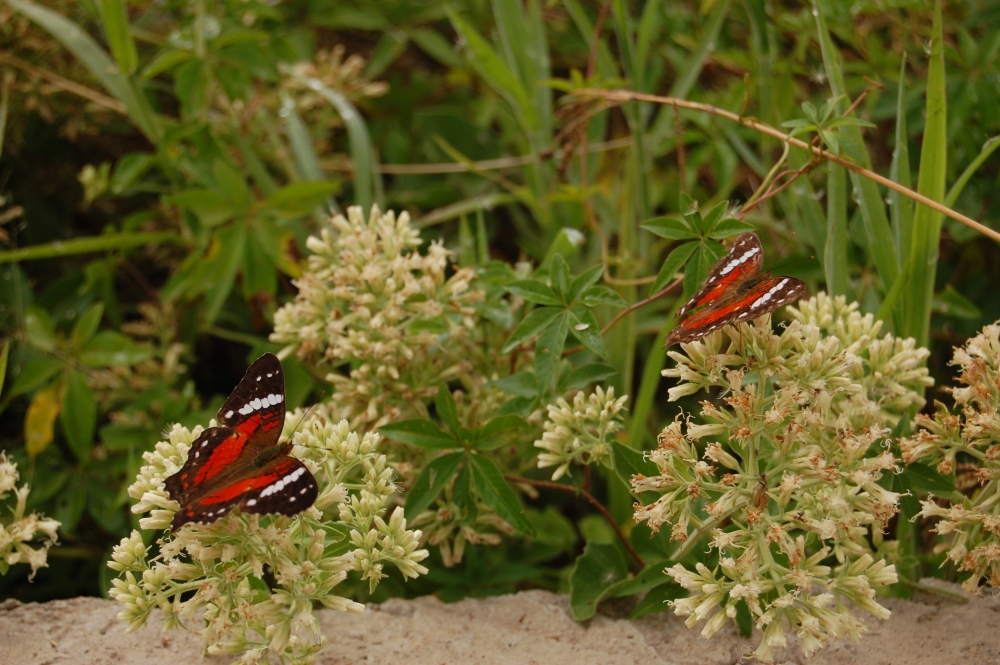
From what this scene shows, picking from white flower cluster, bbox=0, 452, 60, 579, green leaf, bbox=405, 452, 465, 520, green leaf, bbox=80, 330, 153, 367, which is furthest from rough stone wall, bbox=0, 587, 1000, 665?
green leaf, bbox=80, 330, 153, 367

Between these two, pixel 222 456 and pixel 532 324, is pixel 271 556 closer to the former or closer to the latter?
pixel 222 456

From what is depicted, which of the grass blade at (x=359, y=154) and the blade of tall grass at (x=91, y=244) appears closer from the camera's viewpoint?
the blade of tall grass at (x=91, y=244)

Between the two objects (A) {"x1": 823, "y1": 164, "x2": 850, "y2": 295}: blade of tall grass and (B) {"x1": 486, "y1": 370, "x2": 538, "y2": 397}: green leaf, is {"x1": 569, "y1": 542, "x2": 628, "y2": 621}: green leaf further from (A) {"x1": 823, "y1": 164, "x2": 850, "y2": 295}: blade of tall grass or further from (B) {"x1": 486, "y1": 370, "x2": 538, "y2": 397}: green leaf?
(A) {"x1": 823, "y1": 164, "x2": 850, "y2": 295}: blade of tall grass

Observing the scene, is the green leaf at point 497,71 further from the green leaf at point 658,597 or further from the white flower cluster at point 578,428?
the green leaf at point 658,597

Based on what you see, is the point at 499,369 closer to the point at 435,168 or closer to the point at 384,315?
the point at 384,315

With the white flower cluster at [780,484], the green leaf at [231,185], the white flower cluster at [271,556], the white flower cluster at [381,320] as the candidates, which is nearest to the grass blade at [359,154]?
the green leaf at [231,185]

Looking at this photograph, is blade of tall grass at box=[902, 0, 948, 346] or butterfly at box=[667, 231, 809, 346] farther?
blade of tall grass at box=[902, 0, 948, 346]
